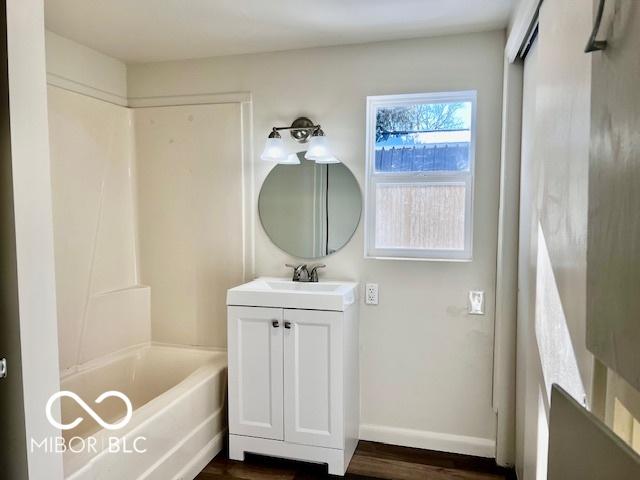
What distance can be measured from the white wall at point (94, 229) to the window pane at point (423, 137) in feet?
5.55

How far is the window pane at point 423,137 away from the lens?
99.1 inches

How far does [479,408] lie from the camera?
100 inches

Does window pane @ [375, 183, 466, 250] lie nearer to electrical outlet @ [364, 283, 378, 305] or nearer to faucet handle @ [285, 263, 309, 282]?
electrical outlet @ [364, 283, 378, 305]

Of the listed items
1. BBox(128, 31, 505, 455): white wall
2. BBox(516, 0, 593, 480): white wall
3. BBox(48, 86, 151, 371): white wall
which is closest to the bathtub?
BBox(48, 86, 151, 371): white wall

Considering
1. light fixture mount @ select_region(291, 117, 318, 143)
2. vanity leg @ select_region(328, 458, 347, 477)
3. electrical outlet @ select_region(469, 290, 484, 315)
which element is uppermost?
light fixture mount @ select_region(291, 117, 318, 143)

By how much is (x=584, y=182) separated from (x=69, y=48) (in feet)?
8.93

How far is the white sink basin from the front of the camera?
230cm

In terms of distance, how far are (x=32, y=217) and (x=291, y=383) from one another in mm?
1491

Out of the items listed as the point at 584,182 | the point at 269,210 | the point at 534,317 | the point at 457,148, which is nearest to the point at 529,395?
the point at 534,317

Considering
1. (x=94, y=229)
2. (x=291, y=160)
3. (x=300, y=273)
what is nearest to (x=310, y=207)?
(x=291, y=160)

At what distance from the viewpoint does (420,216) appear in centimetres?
257

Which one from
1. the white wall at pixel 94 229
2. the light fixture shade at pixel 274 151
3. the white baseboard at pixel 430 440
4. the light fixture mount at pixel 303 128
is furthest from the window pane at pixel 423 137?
the white wall at pixel 94 229

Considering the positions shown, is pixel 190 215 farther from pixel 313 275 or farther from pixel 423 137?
pixel 423 137

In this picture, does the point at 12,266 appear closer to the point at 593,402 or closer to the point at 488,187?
the point at 593,402
